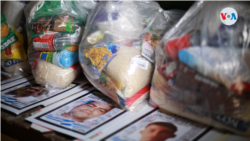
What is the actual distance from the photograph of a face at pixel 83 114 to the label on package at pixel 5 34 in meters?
0.47

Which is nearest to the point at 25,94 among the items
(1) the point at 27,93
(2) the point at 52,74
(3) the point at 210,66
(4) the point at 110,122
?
(1) the point at 27,93

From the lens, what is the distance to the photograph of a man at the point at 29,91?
836 mm

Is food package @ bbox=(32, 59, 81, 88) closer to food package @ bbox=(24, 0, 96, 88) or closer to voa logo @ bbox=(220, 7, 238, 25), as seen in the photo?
food package @ bbox=(24, 0, 96, 88)

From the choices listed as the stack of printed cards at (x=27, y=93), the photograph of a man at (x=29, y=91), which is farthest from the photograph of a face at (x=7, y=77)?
the photograph of a man at (x=29, y=91)

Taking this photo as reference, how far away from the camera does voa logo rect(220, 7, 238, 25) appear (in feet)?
1.83

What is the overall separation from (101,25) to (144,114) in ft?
1.11

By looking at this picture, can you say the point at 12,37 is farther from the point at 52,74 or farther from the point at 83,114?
the point at 83,114

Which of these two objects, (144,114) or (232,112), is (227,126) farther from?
(144,114)

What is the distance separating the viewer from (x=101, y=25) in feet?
2.32

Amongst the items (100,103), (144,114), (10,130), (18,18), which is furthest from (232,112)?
(18,18)

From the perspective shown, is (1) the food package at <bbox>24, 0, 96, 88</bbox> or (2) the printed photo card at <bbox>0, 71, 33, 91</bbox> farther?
(2) the printed photo card at <bbox>0, 71, 33, 91</bbox>

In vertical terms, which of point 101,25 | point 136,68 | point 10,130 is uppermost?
point 101,25

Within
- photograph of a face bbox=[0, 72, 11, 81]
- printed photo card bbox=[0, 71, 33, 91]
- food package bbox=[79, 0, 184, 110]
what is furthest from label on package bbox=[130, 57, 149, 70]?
photograph of a face bbox=[0, 72, 11, 81]

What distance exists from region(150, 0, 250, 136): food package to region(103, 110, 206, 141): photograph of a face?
0.03 meters
